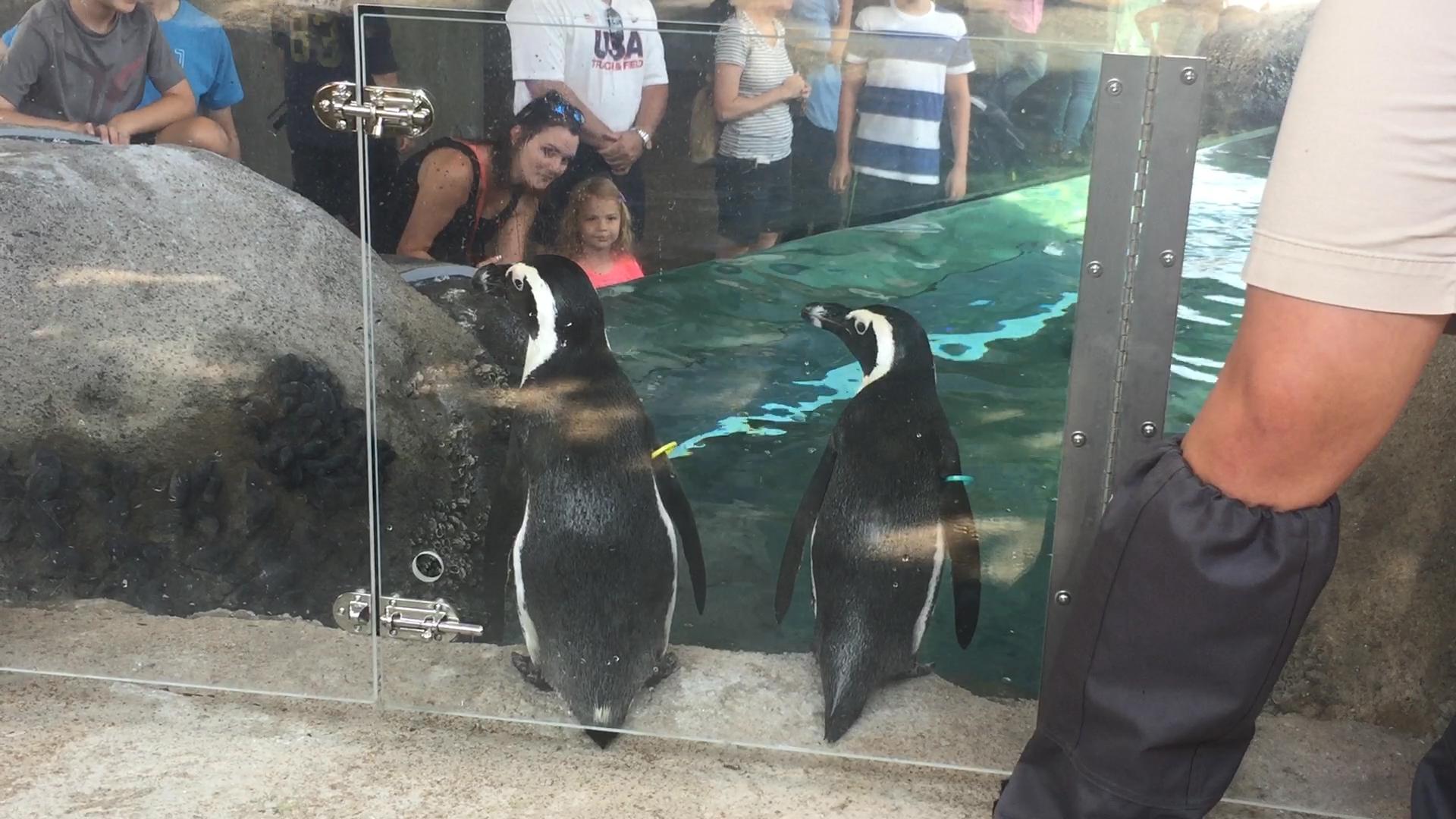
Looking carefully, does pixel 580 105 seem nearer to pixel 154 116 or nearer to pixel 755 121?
pixel 755 121

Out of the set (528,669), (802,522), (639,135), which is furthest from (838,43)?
(528,669)

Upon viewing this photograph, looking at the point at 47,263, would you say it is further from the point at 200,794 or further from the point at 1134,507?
the point at 1134,507

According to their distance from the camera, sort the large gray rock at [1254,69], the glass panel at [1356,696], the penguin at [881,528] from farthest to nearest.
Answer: the glass panel at [1356,696], the penguin at [881,528], the large gray rock at [1254,69]

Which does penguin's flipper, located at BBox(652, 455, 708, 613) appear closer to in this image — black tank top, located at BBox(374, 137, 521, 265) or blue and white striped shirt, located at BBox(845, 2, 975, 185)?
black tank top, located at BBox(374, 137, 521, 265)

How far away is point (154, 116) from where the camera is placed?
144 cm

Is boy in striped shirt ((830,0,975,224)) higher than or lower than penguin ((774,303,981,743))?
higher

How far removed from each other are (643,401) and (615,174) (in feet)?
0.91

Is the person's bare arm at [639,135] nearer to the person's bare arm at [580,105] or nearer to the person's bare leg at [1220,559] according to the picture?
the person's bare arm at [580,105]

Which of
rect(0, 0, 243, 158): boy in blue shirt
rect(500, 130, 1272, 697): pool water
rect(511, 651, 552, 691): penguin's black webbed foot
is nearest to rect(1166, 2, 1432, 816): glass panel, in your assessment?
rect(500, 130, 1272, 697): pool water

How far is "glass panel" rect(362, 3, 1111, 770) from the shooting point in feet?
4.32

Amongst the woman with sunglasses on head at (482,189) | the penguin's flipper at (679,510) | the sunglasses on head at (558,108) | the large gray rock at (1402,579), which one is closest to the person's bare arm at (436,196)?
the woman with sunglasses on head at (482,189)

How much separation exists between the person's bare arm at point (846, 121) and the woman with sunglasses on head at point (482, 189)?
11.6 inches

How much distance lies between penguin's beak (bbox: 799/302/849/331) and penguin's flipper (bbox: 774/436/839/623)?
5.8 inches

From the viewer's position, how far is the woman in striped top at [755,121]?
130 cm
